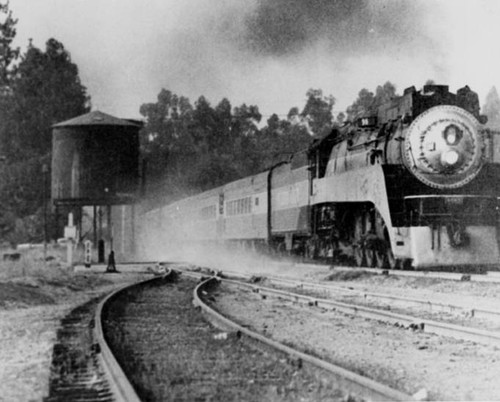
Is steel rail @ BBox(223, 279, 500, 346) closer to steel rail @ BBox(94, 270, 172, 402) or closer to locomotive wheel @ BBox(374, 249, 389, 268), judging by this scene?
steel rail @ BBox(94, 270, 172, 402)

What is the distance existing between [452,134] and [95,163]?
25.2 metres

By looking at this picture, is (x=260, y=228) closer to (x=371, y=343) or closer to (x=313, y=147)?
(x=313, y=147)

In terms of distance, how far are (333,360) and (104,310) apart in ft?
19.7

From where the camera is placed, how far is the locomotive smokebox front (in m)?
38.1

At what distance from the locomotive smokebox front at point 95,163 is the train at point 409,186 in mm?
18400

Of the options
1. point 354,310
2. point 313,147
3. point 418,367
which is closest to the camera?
point 418,367

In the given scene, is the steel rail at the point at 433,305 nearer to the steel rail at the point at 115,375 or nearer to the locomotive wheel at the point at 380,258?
the locomotive wheel at the point at 380,258

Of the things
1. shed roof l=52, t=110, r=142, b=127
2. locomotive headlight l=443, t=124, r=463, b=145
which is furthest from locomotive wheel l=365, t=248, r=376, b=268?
shed roof l=52, t=110, r=142, b=127

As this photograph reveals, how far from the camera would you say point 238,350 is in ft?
26.4

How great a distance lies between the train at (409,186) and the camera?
50.1ft

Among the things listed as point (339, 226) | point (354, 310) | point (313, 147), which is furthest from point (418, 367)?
point (313, 147)

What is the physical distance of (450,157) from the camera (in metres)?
15.6

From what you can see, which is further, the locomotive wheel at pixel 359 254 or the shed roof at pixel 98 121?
the shed roof at pixel 98 121

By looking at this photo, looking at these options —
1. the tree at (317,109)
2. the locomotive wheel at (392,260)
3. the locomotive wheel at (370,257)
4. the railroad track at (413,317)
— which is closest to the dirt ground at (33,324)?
the railroad track at (413,317)
